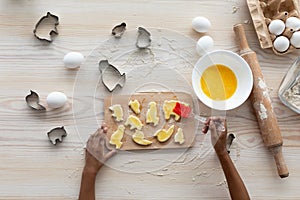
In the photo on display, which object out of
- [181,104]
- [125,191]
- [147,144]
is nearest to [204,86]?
[181,104]

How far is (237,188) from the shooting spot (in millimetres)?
994

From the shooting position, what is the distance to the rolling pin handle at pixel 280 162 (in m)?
1.02

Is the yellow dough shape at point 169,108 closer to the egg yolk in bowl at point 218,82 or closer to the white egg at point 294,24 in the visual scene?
the egg yolk in bowl at point 218,82

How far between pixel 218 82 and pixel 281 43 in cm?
17

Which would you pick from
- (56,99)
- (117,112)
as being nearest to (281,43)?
(117,112)

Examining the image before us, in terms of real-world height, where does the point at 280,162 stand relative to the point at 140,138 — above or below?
below

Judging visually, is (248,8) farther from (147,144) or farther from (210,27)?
(147,144)

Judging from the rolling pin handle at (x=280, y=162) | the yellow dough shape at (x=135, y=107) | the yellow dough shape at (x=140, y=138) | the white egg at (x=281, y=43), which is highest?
the yellow dough shape at (x=135, y=107)

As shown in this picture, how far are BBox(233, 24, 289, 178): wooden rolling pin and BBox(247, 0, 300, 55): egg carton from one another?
0.18 feet

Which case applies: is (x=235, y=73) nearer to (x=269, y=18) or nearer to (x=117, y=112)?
(x=269, y=18)

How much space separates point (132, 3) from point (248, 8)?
274mm

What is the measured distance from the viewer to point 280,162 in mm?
1027

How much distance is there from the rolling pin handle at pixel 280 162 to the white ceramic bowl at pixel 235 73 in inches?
5.1

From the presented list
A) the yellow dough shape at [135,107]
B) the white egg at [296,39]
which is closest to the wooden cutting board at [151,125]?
the yellow dough shape at [135,107]
